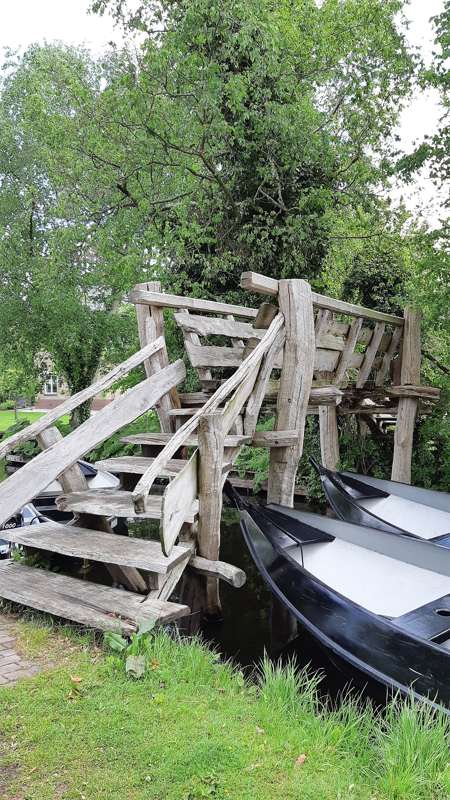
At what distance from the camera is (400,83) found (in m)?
11.9

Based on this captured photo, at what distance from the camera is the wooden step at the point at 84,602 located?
383cm

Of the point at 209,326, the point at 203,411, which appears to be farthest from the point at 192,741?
the point at 209,326

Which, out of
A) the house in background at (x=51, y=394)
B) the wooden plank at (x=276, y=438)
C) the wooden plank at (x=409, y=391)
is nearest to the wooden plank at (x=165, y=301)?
the wooden plank at (x=276, y=438)

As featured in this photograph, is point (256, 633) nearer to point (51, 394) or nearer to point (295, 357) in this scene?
point (295, 357)

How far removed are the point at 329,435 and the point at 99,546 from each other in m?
6.33

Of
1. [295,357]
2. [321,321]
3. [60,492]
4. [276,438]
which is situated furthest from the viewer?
[60,492]

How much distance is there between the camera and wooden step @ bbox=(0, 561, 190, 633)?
3.83m

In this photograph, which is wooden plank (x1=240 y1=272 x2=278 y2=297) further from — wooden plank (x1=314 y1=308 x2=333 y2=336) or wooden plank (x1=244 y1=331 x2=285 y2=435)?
wooden plank (x1=314 y1=308 x2=333 y2=336)

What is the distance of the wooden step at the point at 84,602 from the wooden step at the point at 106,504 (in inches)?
21.4

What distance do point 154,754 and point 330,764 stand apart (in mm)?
824

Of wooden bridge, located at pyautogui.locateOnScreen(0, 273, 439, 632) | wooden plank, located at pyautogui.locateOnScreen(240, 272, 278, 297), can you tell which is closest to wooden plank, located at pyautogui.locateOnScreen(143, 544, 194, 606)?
wooden bridge, located at pyautogui.locateOnScreen(0, 273, 439, 632)

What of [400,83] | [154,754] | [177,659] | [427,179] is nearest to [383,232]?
[400,83]

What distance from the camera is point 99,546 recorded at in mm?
4570

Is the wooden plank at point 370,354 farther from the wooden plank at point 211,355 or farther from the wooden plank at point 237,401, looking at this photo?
the wooden plank at point 237,401
